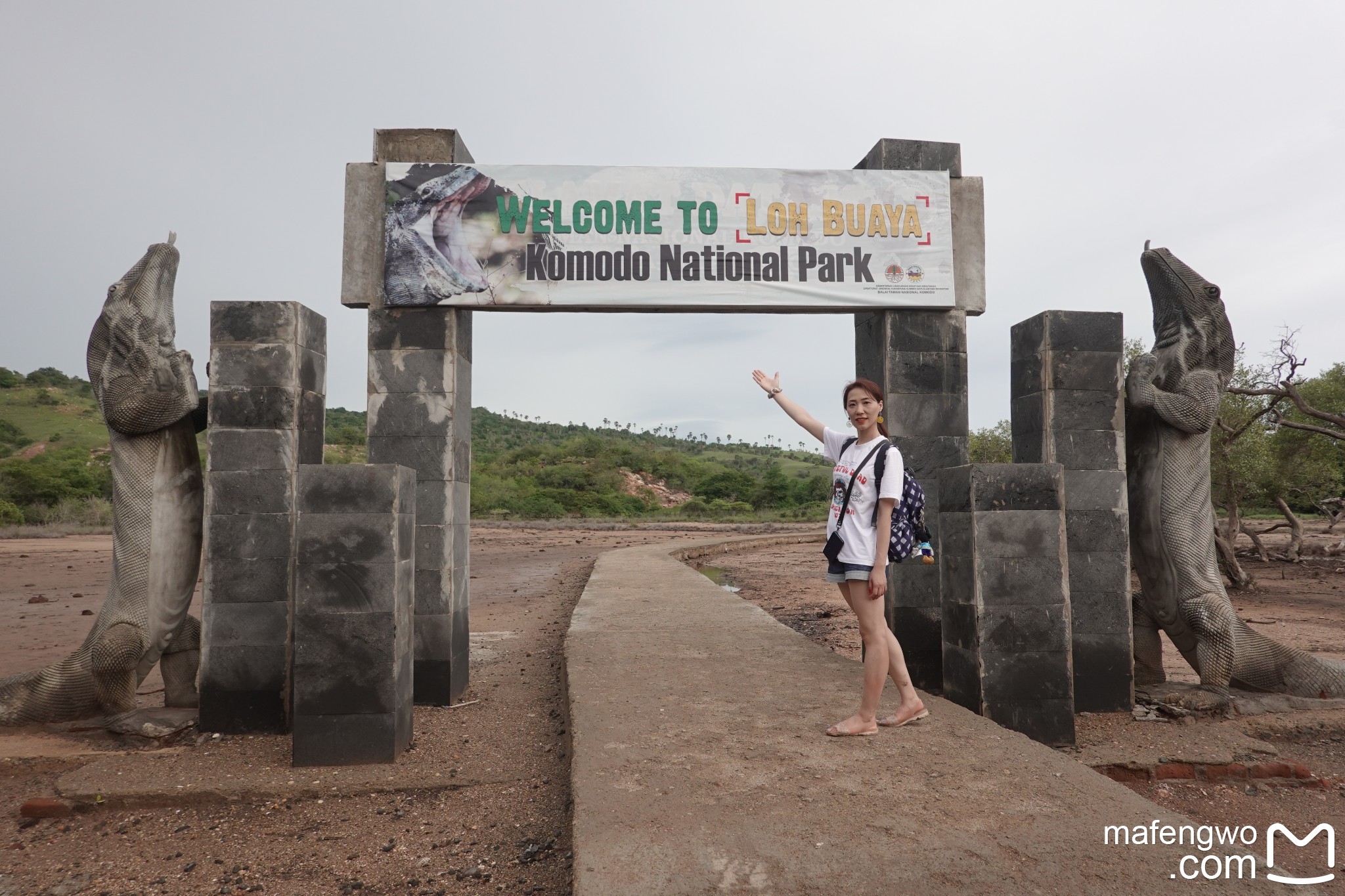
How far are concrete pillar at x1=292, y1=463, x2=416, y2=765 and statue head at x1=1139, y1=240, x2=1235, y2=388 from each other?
16.2 ft

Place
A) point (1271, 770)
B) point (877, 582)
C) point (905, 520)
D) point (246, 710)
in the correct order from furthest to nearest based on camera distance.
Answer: point (246, 710), point (1271, 770), point (905, 520), point (877, 582)

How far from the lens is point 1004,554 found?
168 inches

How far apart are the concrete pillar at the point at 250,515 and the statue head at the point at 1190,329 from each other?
552 centimetres

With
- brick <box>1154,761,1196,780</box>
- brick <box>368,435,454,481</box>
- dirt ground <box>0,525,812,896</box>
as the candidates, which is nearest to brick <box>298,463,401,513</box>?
dirt ground <box>0,525,812,896</box>

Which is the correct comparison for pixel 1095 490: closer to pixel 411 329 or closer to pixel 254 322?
pixel 411 329

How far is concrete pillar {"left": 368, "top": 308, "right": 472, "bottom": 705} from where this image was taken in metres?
5.36

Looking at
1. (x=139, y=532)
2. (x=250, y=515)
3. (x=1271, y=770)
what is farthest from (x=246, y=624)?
(x=1271, y=770)

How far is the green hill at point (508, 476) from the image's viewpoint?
29938 mm

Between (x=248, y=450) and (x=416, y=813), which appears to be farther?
(x=248, y=450)

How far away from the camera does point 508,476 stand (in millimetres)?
45219

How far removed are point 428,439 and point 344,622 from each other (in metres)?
1.74

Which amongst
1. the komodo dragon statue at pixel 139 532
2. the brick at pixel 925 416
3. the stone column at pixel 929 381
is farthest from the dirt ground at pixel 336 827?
the brick at pixel 925 416

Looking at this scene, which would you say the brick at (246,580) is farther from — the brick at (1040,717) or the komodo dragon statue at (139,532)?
the brick at (1040,717)

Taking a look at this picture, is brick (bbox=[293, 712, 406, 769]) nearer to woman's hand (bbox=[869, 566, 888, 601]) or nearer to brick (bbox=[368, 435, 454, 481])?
brick (bbox=[368, 435, 454, 481])
